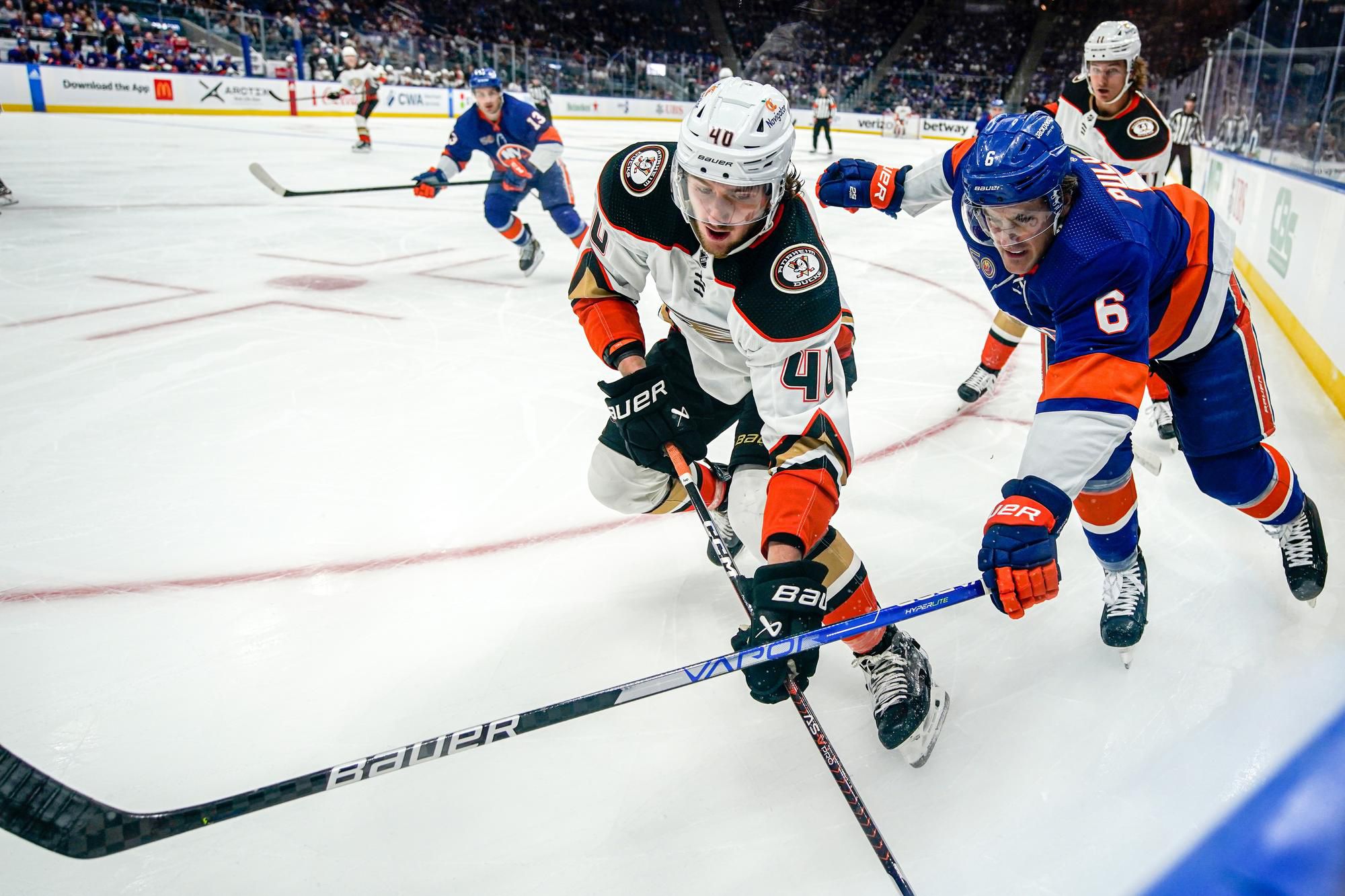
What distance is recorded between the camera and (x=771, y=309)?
176 centimetres

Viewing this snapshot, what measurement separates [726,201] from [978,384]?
7.67 feet

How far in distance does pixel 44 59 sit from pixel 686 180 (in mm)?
16233

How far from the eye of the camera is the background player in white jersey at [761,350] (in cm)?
163

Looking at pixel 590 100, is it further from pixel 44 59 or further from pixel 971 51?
pixel 971 51

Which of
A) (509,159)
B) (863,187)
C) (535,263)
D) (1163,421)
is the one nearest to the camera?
(863,187)

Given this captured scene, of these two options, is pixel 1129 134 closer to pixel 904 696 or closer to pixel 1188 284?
pixel 1188 284

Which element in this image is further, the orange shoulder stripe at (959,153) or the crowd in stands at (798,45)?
the crowd in stands at (798,45)

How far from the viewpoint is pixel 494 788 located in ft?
5.46

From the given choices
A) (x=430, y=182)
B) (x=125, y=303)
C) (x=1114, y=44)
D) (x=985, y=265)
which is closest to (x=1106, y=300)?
(x=985, y=265)

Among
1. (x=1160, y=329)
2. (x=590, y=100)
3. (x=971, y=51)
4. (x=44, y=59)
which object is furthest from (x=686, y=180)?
(x=971, y=51)

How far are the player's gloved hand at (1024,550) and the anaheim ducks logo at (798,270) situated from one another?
58 centimetres

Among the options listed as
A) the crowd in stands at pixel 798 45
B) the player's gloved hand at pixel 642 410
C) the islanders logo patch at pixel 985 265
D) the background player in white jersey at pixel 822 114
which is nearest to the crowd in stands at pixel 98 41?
the background player in white jersey at pixel 822 114

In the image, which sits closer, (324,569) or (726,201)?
(726,201)

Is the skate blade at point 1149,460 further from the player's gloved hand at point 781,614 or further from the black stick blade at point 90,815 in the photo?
the black stick blade at point 90,815
